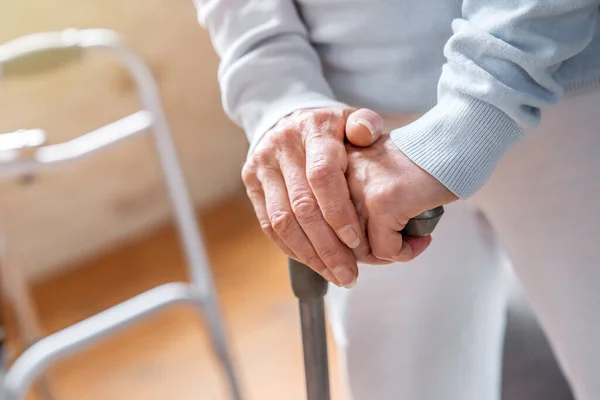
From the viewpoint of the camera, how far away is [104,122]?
190 cm

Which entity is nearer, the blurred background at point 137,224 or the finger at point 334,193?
the finger at point 334,193

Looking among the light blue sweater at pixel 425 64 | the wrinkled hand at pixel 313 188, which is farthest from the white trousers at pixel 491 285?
the wrinkled hand at pixel 313 188

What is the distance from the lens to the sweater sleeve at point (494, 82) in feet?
1.82

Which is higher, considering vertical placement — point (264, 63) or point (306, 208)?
point (264, 63)

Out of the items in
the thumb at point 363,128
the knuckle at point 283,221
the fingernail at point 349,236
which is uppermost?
the thumb at point 363,128

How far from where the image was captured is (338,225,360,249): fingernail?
0.59m

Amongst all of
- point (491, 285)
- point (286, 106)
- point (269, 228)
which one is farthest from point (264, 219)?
point (491, 285)

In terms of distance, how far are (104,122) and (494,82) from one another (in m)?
1.53

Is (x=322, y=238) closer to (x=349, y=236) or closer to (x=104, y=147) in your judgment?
(x=349, y=236)

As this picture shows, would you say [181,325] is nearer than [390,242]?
No

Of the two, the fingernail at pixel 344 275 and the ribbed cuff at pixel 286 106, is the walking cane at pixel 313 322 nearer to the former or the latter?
the fingernail at pixel 344 275

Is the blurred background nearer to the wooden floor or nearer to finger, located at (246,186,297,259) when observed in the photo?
the wooden floor

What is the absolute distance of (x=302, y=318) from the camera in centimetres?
64

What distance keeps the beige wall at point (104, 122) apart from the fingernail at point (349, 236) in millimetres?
1358
